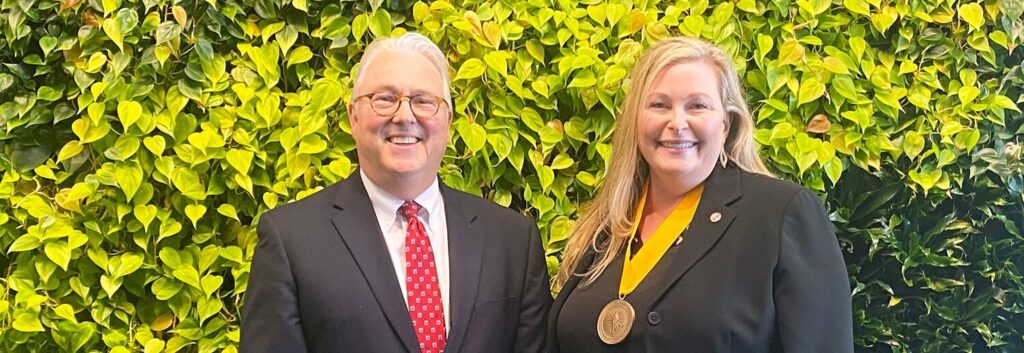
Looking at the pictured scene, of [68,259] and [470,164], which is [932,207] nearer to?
[470,164]

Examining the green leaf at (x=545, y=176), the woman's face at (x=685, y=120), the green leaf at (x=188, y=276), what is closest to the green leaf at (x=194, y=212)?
the green leaf at (x=188, y=276)

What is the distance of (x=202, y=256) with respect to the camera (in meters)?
2.13

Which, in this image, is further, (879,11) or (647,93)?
(879,11)

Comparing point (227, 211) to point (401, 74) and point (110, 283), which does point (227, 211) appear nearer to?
point (110, 283)

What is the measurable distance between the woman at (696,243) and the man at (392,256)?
0.66ft

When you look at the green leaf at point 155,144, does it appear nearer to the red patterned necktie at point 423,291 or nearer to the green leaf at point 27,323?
the green leaf at point 27,323

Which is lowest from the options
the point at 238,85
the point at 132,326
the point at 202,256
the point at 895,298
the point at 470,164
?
the point at 895,298

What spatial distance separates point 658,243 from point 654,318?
7.2 inches

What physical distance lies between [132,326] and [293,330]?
32.5 inches

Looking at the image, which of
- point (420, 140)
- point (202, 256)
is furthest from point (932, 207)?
point (202, 256)

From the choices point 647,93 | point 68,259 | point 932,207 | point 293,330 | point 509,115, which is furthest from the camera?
point 932,207

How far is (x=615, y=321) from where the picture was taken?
1.67 meters

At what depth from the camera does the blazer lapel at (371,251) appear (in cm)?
157

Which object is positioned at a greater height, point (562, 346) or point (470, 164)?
point (470, 164)
